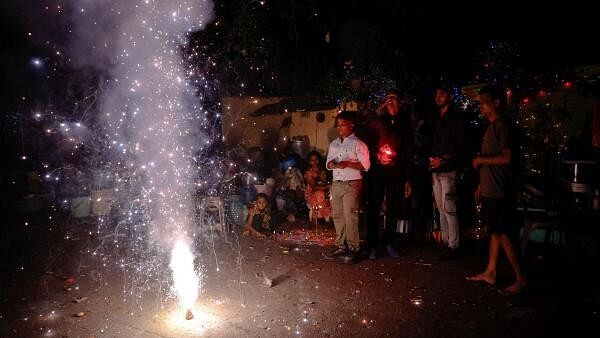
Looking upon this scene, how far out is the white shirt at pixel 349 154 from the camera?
6766 mm

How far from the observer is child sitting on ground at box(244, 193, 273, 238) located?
888 cm

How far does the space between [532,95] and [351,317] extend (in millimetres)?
7209

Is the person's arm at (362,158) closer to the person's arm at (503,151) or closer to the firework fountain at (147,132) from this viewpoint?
the person's arm at (503,151)

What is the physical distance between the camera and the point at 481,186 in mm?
5715

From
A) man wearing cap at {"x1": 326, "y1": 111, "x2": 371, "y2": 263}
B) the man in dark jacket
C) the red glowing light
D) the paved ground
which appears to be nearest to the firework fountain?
the paved ground

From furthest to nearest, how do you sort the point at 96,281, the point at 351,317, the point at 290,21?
1. the point at 290,21
2. the point at 96,281
3. the point at 351,317

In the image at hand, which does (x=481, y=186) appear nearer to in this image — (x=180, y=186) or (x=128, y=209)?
(x=180, y=186)

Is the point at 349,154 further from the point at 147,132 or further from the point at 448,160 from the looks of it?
the point at 147,132

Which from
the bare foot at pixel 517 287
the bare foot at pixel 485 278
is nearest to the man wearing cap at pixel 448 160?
the bare foot at pixel 485 278

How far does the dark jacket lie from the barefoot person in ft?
3.56

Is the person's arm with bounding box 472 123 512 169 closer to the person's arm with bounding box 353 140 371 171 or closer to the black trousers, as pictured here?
the person's arm with bounding box 353 140 371 171

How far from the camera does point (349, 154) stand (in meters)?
6.83

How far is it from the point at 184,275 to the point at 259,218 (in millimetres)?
2740

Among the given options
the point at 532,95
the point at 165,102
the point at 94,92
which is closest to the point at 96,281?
the point at 165,102
